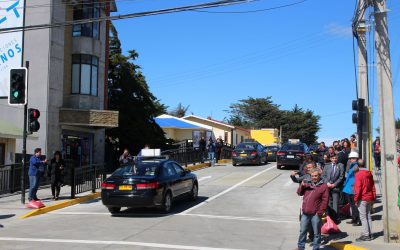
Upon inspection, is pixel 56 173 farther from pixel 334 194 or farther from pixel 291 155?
pixel 291 155

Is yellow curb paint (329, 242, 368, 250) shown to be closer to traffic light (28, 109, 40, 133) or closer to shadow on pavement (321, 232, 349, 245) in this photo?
shadow on pavement (321, 232, 349, 245)

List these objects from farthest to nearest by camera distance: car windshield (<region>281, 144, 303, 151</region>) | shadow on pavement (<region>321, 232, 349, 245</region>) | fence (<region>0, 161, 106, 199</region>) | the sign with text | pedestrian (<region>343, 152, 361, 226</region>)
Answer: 1. car windshield (<region>281, 144, 303, 151</region>)
2. the sign with text
3. fence (<region>0, 161, 106, 199</region>)
4. pedestrian (<region>343, 152, 361, 226</region>)
5. shadow on pavement (<region>321, 232, 349, 245</region>)

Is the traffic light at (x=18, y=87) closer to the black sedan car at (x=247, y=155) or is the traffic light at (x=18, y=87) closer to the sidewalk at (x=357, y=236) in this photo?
the sidewalk at (x=357, y=236)

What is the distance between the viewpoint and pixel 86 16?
2889cm

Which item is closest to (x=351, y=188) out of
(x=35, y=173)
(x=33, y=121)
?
(x=35, y=173)

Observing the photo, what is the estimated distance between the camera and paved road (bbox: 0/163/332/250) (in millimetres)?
10367

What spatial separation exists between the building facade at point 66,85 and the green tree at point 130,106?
20.0ft

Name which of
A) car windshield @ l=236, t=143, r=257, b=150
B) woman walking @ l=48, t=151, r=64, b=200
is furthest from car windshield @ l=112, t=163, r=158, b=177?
car windshield @ l=236, t=143, r=257, b=150

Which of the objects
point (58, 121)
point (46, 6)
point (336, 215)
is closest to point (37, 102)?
point (58, 121)

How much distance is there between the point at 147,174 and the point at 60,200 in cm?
433

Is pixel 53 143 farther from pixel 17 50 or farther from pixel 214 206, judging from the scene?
pixel 214 206

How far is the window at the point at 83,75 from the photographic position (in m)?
27.7

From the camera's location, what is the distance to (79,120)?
2659cm

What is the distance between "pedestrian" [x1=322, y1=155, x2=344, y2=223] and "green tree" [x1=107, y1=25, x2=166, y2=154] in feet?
81.0
